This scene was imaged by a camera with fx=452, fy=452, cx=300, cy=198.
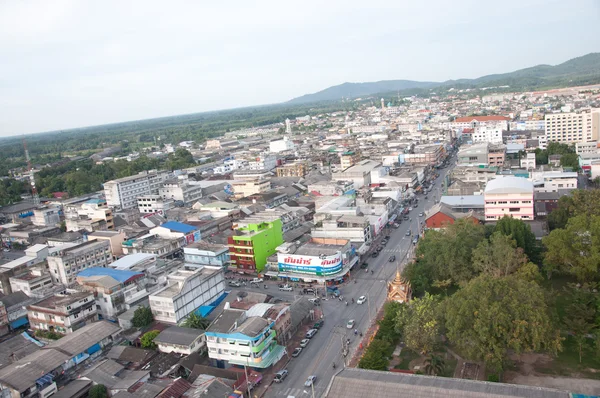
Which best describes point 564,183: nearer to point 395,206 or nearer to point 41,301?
point 395,206

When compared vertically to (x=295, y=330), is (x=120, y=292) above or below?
above

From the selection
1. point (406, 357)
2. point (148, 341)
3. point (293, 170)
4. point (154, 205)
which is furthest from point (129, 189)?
point (406, 357)

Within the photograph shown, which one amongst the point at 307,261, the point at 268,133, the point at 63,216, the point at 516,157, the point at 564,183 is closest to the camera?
the point at 307,261

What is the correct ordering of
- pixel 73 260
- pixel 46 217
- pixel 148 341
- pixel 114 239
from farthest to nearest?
pixel 46 217
pixel 114 239
pixel 73 260
pixel 148 341

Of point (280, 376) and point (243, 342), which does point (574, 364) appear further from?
point (243, 342)

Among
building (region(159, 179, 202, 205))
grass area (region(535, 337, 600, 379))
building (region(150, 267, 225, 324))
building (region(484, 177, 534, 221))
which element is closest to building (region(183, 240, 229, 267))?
building (region(150, 267, 225, 324))

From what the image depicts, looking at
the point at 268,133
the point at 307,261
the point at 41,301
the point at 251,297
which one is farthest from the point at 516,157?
the point at 268,133

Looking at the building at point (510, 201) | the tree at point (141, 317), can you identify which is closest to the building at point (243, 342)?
the tree at point (141, 317)
